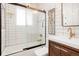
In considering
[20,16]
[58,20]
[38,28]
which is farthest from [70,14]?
[20,16]

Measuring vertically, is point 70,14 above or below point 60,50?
above

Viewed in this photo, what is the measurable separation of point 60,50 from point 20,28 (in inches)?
20.0

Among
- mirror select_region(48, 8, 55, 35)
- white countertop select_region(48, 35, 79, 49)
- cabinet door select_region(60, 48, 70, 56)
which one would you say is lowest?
cabinet door select_region(60, 48, 70, 56)

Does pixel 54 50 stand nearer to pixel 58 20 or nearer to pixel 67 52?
pixel 67 52

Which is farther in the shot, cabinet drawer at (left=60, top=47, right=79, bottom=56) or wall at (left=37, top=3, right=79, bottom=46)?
wall at (left=37, top=3, right=79, bottom=46)

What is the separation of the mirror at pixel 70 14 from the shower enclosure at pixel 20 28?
225mm

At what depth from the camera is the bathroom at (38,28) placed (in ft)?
3.39

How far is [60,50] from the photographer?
1058 millimetres

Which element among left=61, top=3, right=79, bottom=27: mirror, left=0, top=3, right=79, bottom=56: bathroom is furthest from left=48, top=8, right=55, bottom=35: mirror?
left=61, top=3, right=79, bottom=27: mirror

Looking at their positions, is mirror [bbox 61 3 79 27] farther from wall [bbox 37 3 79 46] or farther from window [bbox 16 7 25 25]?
window [bbox 16 7 25 25]

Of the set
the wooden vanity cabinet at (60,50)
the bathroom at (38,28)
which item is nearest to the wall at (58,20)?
the bathroom at (38,28)

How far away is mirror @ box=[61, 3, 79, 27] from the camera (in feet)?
3.38

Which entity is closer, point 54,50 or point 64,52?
point 64,52

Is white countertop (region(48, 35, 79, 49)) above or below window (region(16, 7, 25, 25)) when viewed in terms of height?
below
